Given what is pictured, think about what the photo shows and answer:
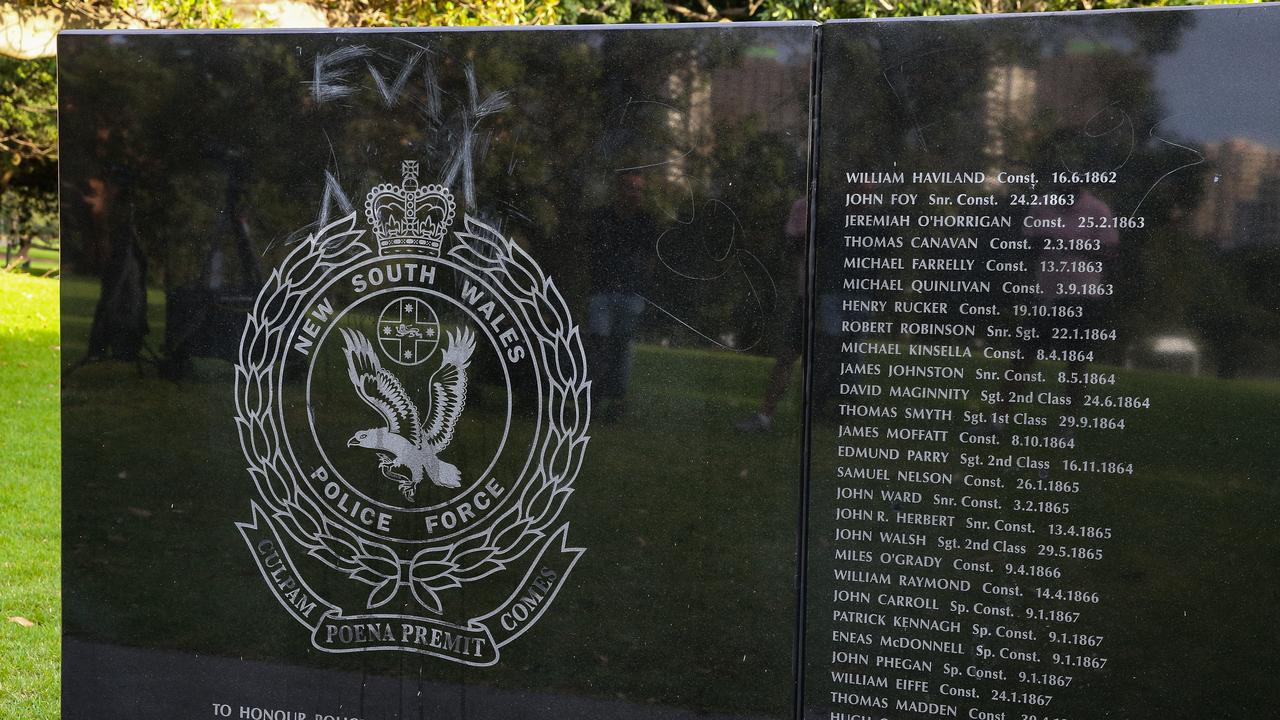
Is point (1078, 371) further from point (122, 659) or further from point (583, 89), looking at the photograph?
point (122, 659)

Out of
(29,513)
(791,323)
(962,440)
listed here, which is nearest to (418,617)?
(791,323)

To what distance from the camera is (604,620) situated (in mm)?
3570

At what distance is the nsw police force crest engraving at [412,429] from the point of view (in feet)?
11.8

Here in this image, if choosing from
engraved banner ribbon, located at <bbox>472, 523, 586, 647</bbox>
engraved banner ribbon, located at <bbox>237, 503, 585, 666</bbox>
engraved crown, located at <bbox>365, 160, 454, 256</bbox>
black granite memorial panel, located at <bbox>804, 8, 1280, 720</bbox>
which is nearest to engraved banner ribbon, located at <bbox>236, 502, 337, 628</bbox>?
engraved banner ribbon, located at <bbox>237, 503, 585, 666</bbox>

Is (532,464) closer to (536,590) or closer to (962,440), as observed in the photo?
(536,590)

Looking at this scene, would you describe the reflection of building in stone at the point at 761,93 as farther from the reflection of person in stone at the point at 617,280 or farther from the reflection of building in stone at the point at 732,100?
the reflection of person in stone at the point at 617,280

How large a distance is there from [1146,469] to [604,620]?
166 centimetres

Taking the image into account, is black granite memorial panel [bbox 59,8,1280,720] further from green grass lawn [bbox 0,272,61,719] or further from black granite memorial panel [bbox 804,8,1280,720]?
green grass lawn [bbox 0,272,61,719]

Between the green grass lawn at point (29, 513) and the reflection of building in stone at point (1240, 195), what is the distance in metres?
4.46

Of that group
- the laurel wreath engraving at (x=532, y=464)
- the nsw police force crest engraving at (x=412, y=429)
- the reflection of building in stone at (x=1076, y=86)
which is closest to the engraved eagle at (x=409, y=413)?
the nsw police force crest engraving at (x=412, y=429)

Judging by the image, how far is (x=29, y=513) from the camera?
7238 millimetres

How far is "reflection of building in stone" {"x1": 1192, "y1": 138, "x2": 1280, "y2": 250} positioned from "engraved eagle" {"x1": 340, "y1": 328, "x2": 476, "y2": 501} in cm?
220

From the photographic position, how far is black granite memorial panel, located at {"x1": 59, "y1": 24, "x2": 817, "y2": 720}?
348 centimetres

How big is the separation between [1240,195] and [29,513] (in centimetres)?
704
